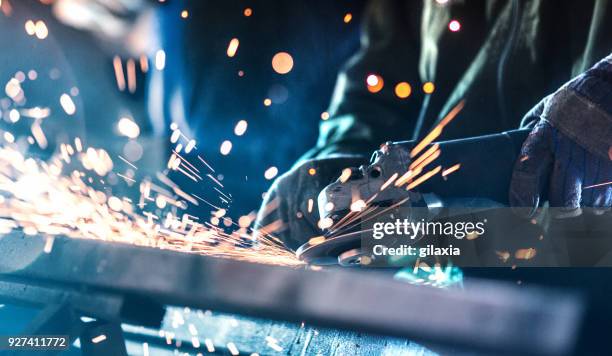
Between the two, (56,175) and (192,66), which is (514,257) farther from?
(56,175)

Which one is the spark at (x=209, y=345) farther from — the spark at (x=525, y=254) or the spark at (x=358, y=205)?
the spark at (x=525, y=254)

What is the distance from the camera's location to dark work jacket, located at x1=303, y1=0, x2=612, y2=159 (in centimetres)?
156

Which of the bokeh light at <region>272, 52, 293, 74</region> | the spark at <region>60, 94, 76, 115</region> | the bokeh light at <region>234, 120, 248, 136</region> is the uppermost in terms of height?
the bokeh light at <region>272, 52, 293, 74</region>

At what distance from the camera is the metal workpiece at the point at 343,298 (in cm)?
93

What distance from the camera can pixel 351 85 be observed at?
75.2 inches

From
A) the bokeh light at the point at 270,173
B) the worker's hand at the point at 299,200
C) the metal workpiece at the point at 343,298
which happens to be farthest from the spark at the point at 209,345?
the bokeh light at the point at 270,173

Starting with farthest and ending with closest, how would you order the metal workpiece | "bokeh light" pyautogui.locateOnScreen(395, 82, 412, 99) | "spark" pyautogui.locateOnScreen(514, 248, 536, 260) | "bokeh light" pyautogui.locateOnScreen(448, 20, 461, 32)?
"bokeh light" pyautogui.locateOnScreen(395, 82, 412, 99) → "bokeh light" pyautogui.locateOnScreen(448, 20, 461, 32) → "spark" pyautogui.locateOnScreen(514, 248, 536, 260) → the metal workpiece

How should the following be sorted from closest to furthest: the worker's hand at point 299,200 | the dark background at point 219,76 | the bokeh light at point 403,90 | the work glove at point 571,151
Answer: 1. the work glove at point 571,151
2. the worker's hand at point 299,200
3. the bokeh light at point 403,90
4. the dark background at point 219,76

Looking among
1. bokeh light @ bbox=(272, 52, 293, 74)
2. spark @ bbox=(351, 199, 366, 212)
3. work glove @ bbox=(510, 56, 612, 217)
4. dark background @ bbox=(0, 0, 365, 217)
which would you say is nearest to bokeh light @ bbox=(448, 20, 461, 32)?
dark background @ bbox=(0, 0, 365, 217)

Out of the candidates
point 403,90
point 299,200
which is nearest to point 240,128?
point 403,90

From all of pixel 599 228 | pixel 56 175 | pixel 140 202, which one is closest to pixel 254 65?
pixel 140 202

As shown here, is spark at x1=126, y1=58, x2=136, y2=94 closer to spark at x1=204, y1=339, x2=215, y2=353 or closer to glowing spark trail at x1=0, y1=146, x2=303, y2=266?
glowing spark trail at x1=0, y1=146, x2=303, y2=266

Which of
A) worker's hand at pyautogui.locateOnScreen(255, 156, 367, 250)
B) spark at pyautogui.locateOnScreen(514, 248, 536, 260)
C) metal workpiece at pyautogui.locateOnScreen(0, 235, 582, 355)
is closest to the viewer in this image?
metal workpiece at pyautogui.locateOnScreen(0, 235, 582, 355)

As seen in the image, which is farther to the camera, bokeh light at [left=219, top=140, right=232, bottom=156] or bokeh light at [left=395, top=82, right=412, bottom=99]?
bokeh light at [left=219, top=140, right=232, bottom=156]
